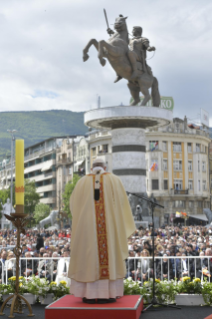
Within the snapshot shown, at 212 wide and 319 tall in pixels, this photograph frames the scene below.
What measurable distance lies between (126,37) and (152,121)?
5.37m

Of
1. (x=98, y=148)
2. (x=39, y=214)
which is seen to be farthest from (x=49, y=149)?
(x=98, y=148)

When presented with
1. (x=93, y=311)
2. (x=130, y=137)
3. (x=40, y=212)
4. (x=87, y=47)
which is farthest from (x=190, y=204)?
(x=93, y=311)

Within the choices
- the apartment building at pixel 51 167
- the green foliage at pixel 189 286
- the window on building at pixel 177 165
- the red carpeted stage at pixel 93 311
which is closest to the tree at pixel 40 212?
the apartment building at pixel 51 167

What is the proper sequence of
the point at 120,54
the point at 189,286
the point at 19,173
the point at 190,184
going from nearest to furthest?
the point at 19,173, the point at 189,286, the point at 120,54, the point at 190,184

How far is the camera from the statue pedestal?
30.0 metres

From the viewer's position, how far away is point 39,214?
7756 cm

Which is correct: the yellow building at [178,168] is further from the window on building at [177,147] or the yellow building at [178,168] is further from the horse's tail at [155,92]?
the horse's tail at [155,92]

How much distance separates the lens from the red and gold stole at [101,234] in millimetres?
7078

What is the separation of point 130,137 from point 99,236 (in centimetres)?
2357

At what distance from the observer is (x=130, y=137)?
101 ft

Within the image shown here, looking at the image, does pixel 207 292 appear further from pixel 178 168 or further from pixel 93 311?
pixel 178 168

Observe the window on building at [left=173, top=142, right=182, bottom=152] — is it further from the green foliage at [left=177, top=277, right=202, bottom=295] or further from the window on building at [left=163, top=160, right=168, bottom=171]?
the green foliage at [left=177, top=277, right=202, bottom=295]

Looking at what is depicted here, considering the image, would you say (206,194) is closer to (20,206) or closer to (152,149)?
(152,149)

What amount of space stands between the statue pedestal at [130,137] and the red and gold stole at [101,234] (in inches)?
891
